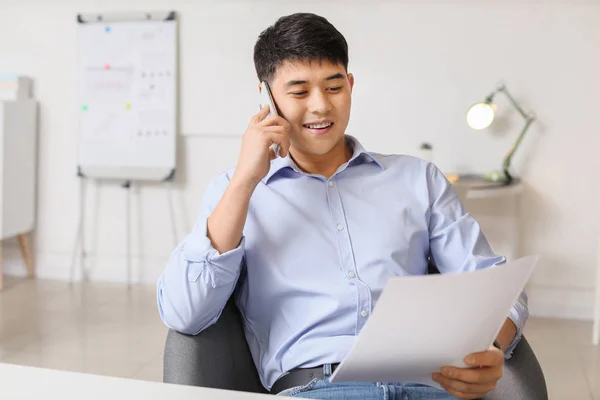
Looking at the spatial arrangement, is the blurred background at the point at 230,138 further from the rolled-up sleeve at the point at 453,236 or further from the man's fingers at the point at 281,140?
the man's fingers at the point at 281,140

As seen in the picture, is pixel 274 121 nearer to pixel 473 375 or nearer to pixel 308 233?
pixel 308 233

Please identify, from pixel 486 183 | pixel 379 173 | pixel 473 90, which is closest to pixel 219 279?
pixel 379 173

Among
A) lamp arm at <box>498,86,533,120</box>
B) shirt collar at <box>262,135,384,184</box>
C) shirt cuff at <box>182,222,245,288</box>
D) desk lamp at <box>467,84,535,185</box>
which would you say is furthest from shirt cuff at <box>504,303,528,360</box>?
lamp arm at <box>498,86,533,120</box>

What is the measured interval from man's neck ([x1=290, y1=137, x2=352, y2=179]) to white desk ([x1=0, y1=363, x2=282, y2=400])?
805 millimetres

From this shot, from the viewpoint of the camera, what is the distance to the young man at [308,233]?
151 centimetres

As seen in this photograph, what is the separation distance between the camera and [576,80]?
12.5ft

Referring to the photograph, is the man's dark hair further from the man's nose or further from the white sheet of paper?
the white sheet of paper

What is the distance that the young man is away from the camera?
1507 millimetres

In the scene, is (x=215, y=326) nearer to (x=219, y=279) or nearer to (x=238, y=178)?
(x=219, y=279)

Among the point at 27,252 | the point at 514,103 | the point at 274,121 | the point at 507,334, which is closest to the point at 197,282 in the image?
the point at 274,121

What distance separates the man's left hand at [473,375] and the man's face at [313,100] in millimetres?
579

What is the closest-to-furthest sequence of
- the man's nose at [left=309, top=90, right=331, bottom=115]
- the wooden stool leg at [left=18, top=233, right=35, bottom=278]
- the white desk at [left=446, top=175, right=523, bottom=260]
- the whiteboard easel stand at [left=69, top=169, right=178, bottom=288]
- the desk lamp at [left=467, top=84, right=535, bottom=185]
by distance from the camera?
1. the man's nose at [left=309, top=90, right=331, bottom=115]
2. the white desk at [left=446, top=175, right=523, bottom=260]
3. the desk lamp at [left=467, top=84, right=535, bottom=185]
4. the whiteboard easel stand at [left=69, top=169, right=178, bottom=288]
5. the wooden stool leg at [left=18, top=233, right=35, bottom=278]

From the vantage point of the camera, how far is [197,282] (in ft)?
4.88

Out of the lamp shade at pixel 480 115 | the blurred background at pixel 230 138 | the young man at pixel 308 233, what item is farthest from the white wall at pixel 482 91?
the young man at pixel 308 233
